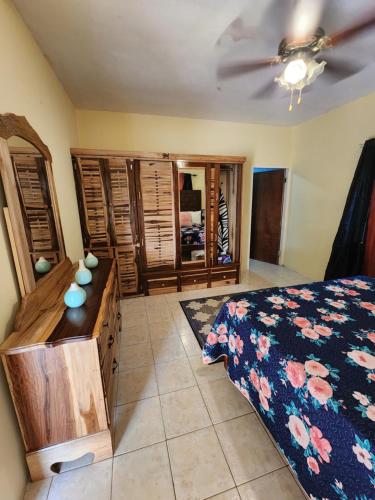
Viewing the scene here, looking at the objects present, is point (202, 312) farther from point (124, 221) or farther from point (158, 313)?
point (124, 221)

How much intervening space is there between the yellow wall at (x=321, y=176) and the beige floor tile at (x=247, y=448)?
2804 millimetres

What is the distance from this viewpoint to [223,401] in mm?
1497

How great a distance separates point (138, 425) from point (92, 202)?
2288mm

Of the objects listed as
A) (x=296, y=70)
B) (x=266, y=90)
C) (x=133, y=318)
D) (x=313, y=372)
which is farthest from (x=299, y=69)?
(x=133, y=318)

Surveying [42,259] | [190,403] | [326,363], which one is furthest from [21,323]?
[326,363]

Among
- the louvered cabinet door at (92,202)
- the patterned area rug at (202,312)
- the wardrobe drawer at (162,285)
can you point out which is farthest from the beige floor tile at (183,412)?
the louvered cabinet door at (92,202)

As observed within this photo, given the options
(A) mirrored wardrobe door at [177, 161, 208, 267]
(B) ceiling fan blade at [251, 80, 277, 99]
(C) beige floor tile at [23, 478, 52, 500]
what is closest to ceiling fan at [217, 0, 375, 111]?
(B) ceiling fan blade at [251, 80, 277, 99]

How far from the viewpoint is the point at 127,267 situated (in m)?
2.89

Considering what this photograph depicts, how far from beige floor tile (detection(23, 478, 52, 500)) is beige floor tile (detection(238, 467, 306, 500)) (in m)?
0.96

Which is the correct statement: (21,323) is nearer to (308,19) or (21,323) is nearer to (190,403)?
(190,403)

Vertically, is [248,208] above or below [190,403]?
above

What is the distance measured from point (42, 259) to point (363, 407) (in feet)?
5.70

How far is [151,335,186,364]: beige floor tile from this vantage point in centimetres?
190

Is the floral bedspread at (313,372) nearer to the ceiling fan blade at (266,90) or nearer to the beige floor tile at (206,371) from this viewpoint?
the beige floor tile at (206,371)
